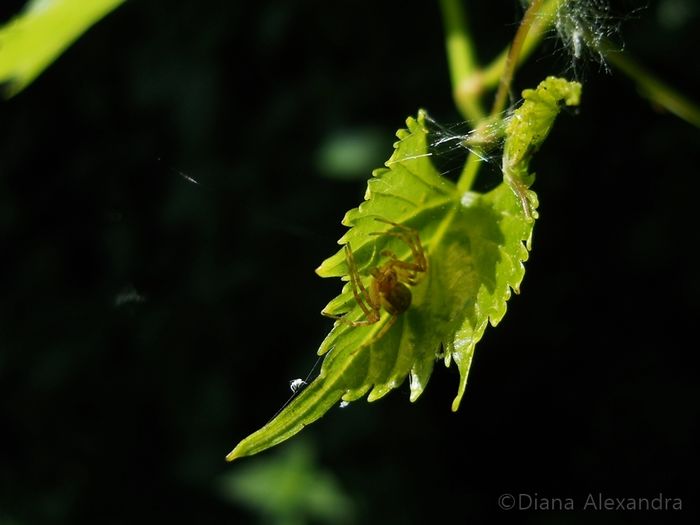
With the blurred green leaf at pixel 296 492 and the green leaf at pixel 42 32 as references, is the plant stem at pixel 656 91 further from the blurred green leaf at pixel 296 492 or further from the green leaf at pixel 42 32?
the blurred green leaf at pixel 296 492

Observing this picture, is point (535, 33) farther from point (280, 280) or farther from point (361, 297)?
point (280, 280)

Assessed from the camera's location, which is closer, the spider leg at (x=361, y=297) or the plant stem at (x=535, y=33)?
the spider leg at (x=361, y=297)

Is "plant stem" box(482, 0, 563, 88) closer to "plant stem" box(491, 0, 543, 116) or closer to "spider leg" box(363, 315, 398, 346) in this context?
"plant stem" box(491, 0, 543, 116)

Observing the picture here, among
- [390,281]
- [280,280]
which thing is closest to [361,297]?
[390,281]

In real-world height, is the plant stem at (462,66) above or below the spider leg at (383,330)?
above

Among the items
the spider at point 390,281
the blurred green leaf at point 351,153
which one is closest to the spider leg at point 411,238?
the spider at point 390,281

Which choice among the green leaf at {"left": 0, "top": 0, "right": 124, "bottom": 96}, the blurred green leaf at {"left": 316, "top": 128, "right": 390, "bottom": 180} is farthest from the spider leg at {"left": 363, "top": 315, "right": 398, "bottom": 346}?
the blurred green leaf at {"left": 316, "top": 128, "right": 390, "bottom": 180}

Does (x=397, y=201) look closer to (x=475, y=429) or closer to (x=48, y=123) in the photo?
(x=475, y=429)
